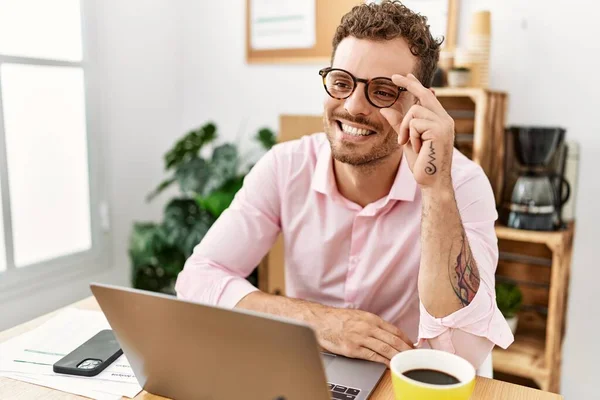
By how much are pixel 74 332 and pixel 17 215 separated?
1293 millimetres

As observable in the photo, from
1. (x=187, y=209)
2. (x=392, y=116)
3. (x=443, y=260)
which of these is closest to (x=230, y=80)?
(x=187, y=209)

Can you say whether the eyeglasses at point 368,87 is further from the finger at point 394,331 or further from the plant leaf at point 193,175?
the plant leaf at point 193,175

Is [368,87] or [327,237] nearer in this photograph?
[368,87]

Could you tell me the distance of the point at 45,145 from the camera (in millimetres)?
2236

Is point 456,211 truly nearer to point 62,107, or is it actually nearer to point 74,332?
point 74,332

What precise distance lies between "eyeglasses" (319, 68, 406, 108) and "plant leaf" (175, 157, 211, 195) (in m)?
1.18

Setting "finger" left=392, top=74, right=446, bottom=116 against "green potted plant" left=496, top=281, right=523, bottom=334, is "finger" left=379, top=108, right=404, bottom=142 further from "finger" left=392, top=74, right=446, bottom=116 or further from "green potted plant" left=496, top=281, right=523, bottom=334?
"green potted plant" left=496, top=281, right=523, bottom=334

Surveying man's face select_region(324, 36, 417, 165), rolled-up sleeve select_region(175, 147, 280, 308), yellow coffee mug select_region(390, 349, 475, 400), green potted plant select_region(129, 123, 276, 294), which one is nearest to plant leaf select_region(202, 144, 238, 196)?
green potted plant select_region(129, 123, 276, 294)

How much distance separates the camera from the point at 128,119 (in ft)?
8.48

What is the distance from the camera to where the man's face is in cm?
117

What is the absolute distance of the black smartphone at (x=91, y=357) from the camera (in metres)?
0.90

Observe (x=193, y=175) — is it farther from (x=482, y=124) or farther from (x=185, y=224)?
(x=482, y=124)

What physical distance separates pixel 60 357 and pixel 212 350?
0.43 m

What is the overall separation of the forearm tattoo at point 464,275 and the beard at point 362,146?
1.03 ft
